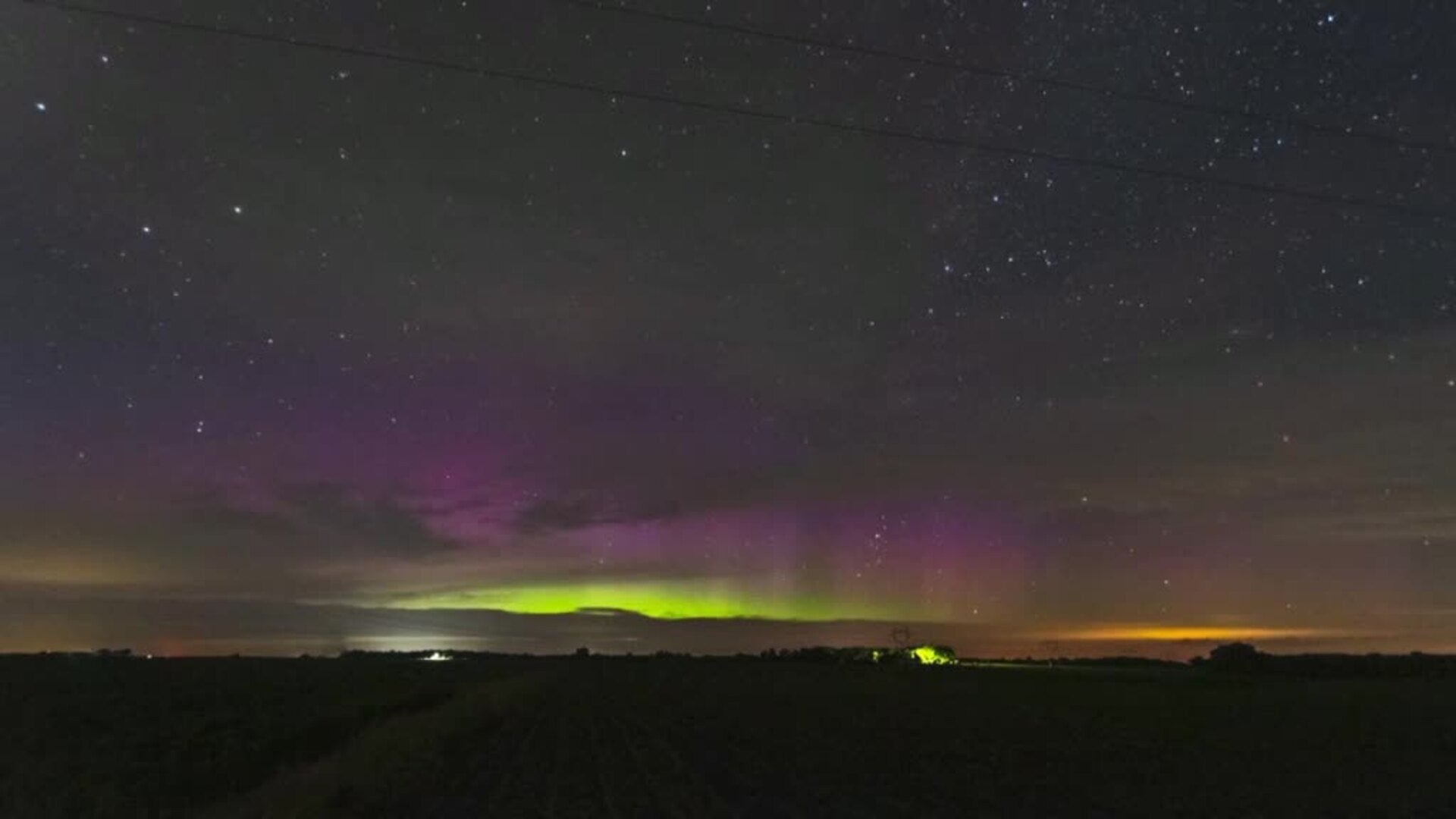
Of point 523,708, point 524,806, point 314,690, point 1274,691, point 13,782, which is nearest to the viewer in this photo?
point 524,806

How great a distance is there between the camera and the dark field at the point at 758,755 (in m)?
19.9

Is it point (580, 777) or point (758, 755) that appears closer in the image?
point (580, 777)

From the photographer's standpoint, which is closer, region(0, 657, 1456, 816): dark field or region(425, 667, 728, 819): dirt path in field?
region(425, 667, 728, 819): dirt path in field

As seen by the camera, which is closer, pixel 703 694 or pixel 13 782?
pixel 13 782

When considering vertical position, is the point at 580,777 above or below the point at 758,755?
below

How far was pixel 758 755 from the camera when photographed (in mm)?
28047

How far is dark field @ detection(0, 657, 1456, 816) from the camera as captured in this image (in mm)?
19938

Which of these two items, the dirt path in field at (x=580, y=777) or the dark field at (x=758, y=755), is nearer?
the dirt path in field at (x=580, y=777)

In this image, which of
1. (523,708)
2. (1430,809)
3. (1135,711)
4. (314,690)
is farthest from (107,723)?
(1430,809)

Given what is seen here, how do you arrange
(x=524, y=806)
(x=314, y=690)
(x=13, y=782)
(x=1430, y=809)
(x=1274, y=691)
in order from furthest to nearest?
(x=314, y=690) < (x=1274, y=691) < (x=13, y=782) < (x=524, y=806) < (x=1430, y=809)

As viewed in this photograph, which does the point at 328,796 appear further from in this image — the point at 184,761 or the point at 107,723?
the point at 107,723

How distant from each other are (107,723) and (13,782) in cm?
2073

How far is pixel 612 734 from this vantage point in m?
35.2

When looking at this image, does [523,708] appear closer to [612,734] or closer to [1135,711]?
[612,734]
